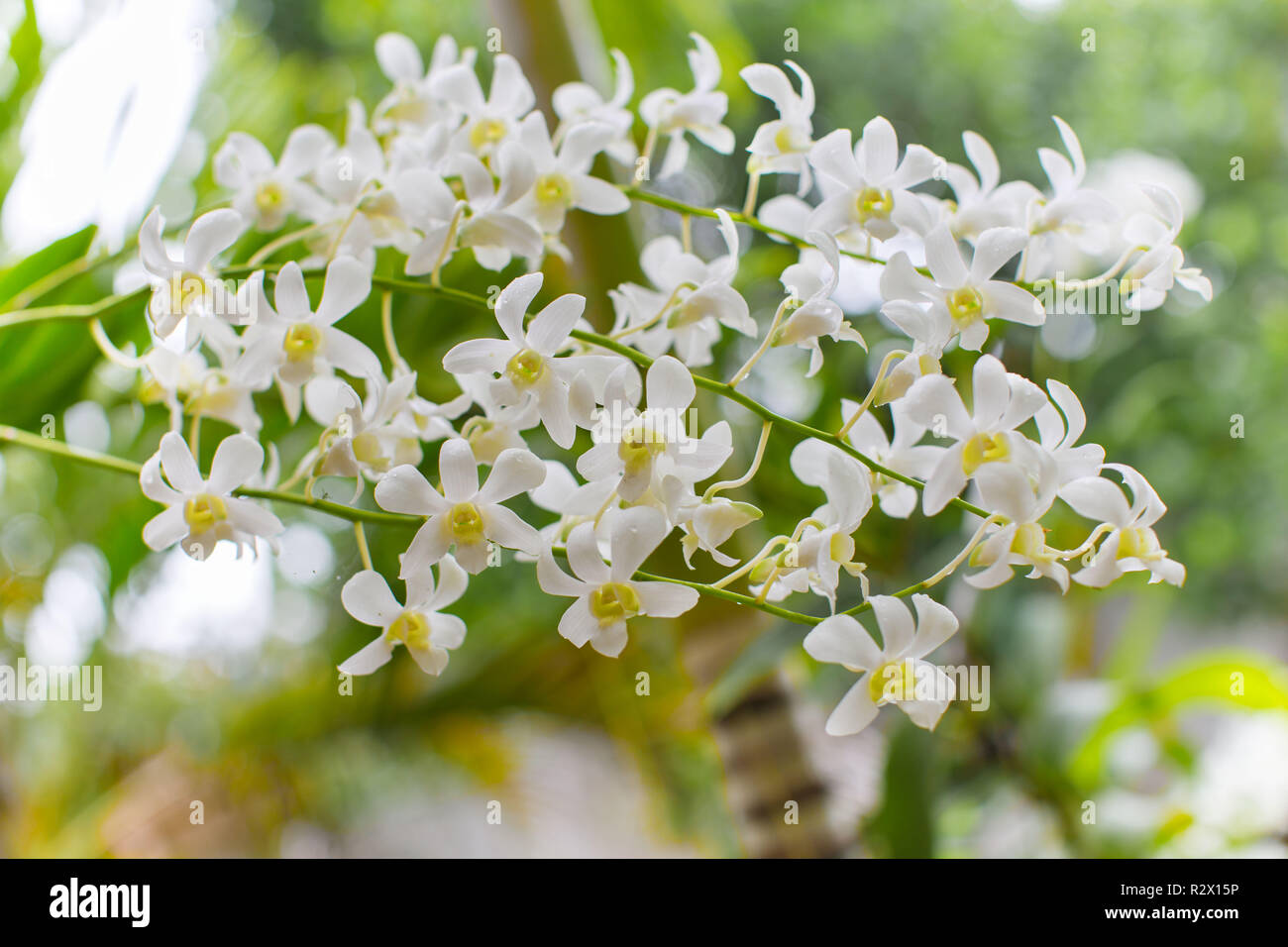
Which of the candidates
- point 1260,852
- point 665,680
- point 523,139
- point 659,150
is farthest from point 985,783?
point 523,139

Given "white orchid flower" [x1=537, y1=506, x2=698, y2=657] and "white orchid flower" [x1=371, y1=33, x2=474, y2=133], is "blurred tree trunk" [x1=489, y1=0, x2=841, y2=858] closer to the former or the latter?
"white orchid flower" [x1=371, y1=33, x2=474, y2=133]

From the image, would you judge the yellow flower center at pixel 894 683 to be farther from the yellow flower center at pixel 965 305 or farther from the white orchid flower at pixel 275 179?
the white orchid flower at pixel 275 179

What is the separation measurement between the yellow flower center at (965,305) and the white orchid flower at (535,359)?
9 centimetres

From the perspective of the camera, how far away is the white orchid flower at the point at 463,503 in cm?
21

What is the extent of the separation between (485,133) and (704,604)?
1.04ft

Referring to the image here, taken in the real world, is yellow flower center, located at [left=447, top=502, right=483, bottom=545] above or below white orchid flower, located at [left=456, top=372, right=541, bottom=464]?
below

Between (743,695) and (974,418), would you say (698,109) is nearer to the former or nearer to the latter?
(974,418)

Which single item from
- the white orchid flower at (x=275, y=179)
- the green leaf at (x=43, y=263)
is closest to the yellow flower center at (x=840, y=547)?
the white orchid flower at (x=275, y=179)

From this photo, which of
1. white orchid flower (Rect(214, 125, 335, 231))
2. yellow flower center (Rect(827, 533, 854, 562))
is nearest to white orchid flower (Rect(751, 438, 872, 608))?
yellow flower center (Rect(827, 533, 854, 562))

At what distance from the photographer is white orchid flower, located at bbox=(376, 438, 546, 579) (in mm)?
214

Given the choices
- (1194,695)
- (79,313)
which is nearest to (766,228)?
(79,313)

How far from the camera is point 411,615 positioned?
0.77ft

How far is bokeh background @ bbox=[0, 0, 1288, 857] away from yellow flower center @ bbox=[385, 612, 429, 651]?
0.07 m

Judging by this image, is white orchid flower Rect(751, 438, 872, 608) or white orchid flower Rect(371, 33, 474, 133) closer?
white orchid flower Rect(751, 438, 872, 608)
